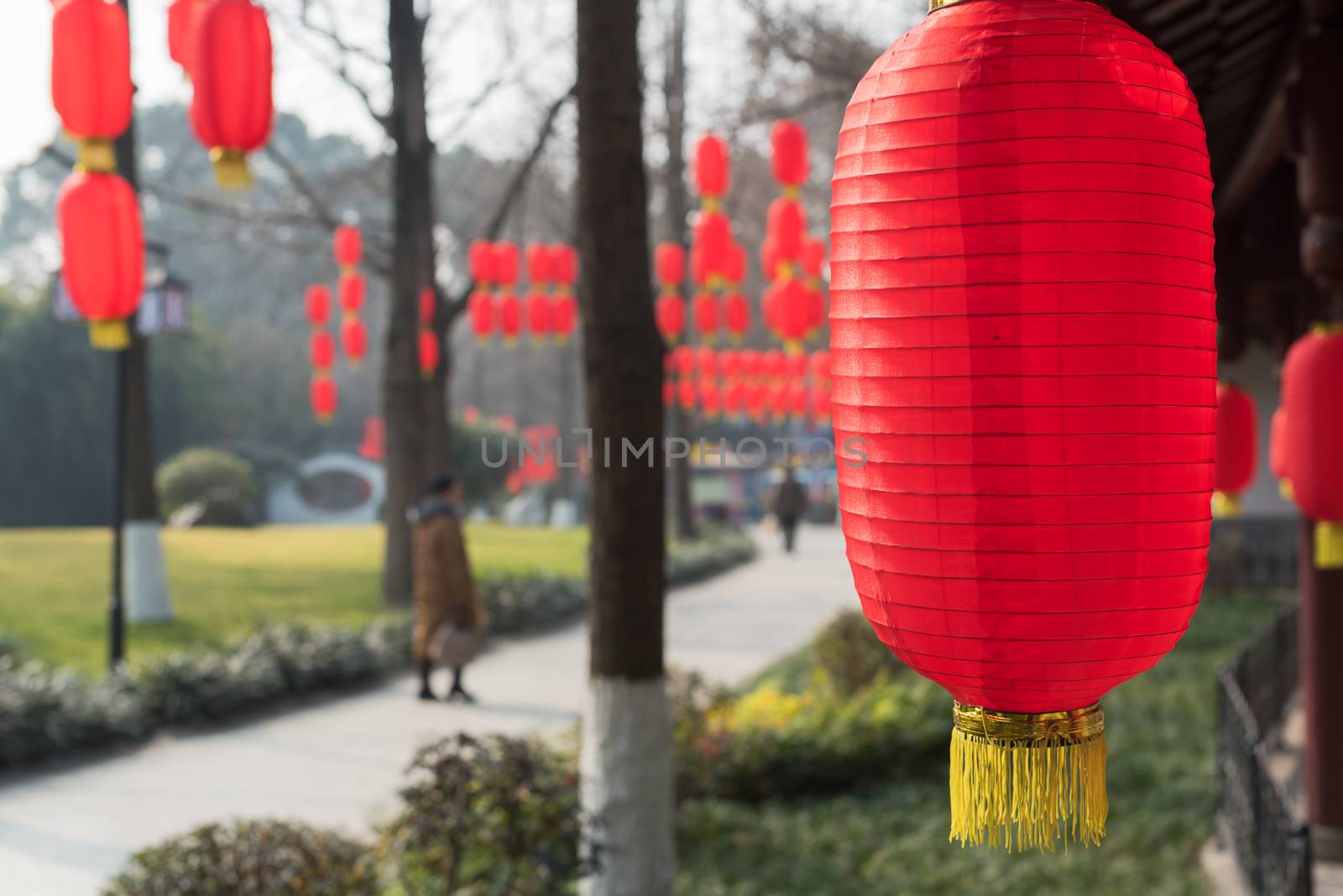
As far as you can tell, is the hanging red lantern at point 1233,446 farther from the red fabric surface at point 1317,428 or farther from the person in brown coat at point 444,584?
the person in brown coat at point 444,584

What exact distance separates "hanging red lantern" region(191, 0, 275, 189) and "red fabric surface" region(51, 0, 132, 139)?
37cm

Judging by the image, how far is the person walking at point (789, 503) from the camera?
75.2 feet

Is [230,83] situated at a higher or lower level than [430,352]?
higher

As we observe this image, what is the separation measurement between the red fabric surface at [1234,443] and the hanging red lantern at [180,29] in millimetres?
5177

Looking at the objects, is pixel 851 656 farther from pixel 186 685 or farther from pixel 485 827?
pixel 186 685

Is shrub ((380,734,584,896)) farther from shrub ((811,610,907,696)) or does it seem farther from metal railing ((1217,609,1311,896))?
shrub ((811,610,907,696))

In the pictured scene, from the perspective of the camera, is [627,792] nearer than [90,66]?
Yes

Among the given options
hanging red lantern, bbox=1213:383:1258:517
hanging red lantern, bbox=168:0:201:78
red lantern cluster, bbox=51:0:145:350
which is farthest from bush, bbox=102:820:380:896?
hanging red lantern, bbox=1213:383:1258:517

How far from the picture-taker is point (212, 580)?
52.5 feet

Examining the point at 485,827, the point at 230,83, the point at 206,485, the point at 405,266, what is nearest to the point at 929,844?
the point at 485,827

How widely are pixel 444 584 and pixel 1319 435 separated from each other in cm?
659

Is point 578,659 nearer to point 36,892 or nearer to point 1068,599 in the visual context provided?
point 36,892

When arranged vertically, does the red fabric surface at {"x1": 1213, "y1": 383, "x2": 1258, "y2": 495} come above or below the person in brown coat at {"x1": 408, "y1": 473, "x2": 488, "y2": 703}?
above

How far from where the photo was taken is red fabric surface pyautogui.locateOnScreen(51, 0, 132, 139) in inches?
197
